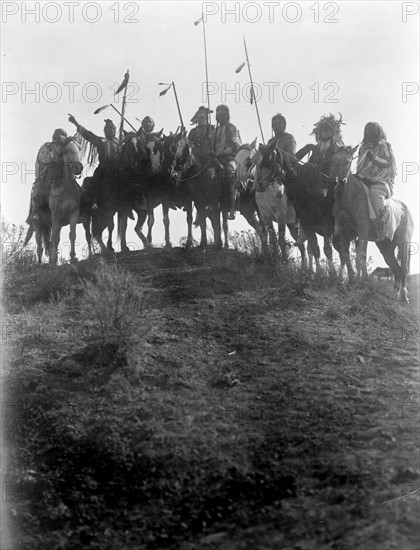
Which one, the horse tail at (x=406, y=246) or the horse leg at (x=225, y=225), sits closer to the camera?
the horse tail at (x=406, y=246)

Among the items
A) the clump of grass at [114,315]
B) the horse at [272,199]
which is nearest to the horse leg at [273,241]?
the horse at [272,199]

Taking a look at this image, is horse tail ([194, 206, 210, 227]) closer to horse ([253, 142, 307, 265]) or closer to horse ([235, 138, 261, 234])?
horse ([235, 138, 261, 234])

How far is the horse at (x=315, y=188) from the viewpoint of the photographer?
16.3 metres

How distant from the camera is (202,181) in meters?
18.4

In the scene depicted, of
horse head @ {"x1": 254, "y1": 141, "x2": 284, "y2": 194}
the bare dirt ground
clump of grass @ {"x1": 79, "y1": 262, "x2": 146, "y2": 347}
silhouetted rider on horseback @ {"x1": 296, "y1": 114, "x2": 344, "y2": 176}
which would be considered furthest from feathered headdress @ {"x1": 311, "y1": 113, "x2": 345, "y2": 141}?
clump of grass @ {"x1": 79, "y1": 262, "x2": 146, "y2": 347}

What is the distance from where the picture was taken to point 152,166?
18828 mm

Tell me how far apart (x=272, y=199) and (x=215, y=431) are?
352 inches

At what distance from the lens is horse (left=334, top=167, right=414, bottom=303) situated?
1545 cm

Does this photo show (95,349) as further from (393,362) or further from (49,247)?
(49,247)

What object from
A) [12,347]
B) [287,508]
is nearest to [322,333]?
[12,347]

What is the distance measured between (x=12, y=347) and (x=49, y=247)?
23.8 feet

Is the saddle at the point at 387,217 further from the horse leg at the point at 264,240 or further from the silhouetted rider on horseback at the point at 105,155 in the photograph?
the silhouetted rider on horseback at the point at 105,155

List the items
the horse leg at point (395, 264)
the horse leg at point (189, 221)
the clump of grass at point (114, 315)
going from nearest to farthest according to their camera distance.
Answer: the clump of grass at point (114, 315), the horse leg at point (395, 264), the horse leg at point (189, 221)

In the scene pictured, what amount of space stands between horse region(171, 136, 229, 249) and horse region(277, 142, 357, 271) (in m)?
2.07
